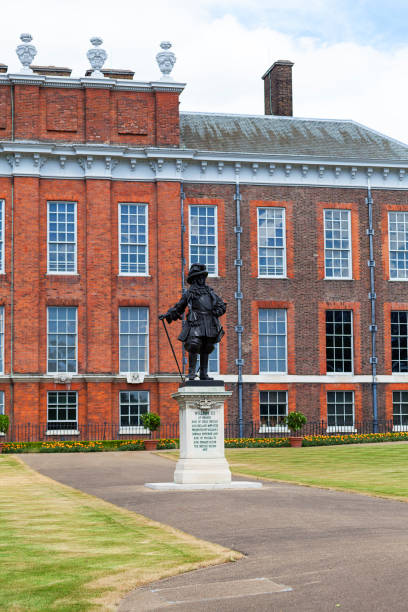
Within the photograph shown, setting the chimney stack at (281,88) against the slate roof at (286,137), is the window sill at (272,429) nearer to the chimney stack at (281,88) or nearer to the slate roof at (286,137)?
the slate roof at (286,137)

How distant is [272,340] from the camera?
37500 millimetres

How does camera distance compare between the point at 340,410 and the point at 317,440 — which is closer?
the point at 317,440

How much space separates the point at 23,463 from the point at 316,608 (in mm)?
19854

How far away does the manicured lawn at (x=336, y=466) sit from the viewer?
58.9ft

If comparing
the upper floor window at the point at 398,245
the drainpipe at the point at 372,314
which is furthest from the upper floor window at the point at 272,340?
the upper floor window at the point at 398,245

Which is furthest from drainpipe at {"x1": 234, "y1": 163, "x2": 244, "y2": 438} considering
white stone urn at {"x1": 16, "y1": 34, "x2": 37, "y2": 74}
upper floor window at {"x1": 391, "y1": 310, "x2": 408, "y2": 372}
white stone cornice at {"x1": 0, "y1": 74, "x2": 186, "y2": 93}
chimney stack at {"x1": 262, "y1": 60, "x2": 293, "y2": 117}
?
white stone urn at {"x1": 16, "y1": 34, "x2": 37, "y2": 74}

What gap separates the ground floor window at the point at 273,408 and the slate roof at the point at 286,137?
9760 millimetres

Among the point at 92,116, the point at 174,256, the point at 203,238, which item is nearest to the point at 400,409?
the point at 203,238

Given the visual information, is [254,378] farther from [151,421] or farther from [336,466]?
[336,466]

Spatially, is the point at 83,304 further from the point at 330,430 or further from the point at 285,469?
the point at 285,469

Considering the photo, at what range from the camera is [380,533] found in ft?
33.9

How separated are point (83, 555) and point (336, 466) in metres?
14.9

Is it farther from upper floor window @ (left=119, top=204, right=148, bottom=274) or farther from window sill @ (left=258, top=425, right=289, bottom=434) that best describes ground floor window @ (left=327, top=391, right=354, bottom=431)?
upper floor window @ (left=119, top=204, right=148, bottom=274)

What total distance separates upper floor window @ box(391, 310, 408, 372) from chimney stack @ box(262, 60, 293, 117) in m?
10.8
